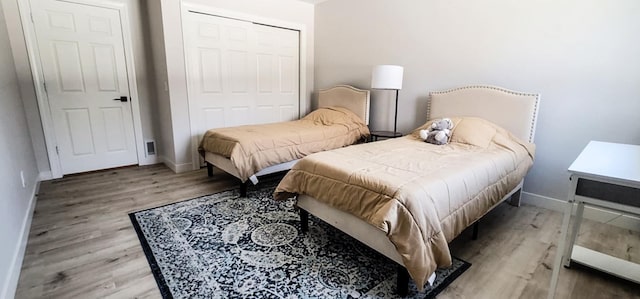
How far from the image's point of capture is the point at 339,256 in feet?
6.44

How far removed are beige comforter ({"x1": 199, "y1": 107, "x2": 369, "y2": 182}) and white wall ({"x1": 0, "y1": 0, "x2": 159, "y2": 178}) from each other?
→ 1094mm

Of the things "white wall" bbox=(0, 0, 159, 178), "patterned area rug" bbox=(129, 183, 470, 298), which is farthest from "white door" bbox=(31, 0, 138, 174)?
"patterned area rug" bbox=(129, 183, 470, 298)

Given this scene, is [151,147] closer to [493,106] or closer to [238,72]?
[238,72]

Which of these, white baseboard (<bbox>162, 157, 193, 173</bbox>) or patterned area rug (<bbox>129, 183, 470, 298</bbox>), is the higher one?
white baseboard (<bbox>162, 157, 193, 173</bbox>)

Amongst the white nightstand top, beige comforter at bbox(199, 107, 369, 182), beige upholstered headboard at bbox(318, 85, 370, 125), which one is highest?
beige upholstered headboard at bbox(318, 85, 370, 125)

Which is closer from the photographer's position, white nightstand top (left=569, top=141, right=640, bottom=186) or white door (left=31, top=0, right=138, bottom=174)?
white nightstand top (left=569, top=141, right=640, bottom=186)

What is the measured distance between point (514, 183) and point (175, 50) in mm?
3754

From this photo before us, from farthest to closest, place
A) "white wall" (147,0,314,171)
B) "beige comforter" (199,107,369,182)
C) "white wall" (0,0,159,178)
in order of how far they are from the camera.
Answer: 1. "white wall" (147,0,314,171)
2. "white wall" (0,0,159,178)
3. "beige comforter" (199,107,369,182)

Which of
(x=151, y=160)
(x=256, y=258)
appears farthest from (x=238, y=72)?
(x=256, y=258)

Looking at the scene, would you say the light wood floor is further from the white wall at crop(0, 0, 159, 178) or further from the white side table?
the white wall at crop(0, 0, 159, 178)

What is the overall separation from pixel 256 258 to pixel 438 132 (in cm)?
193

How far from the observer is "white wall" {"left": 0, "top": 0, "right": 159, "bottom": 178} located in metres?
3.04

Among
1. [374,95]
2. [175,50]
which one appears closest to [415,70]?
[374,95]

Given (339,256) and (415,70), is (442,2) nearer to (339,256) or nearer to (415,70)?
(415,70)
